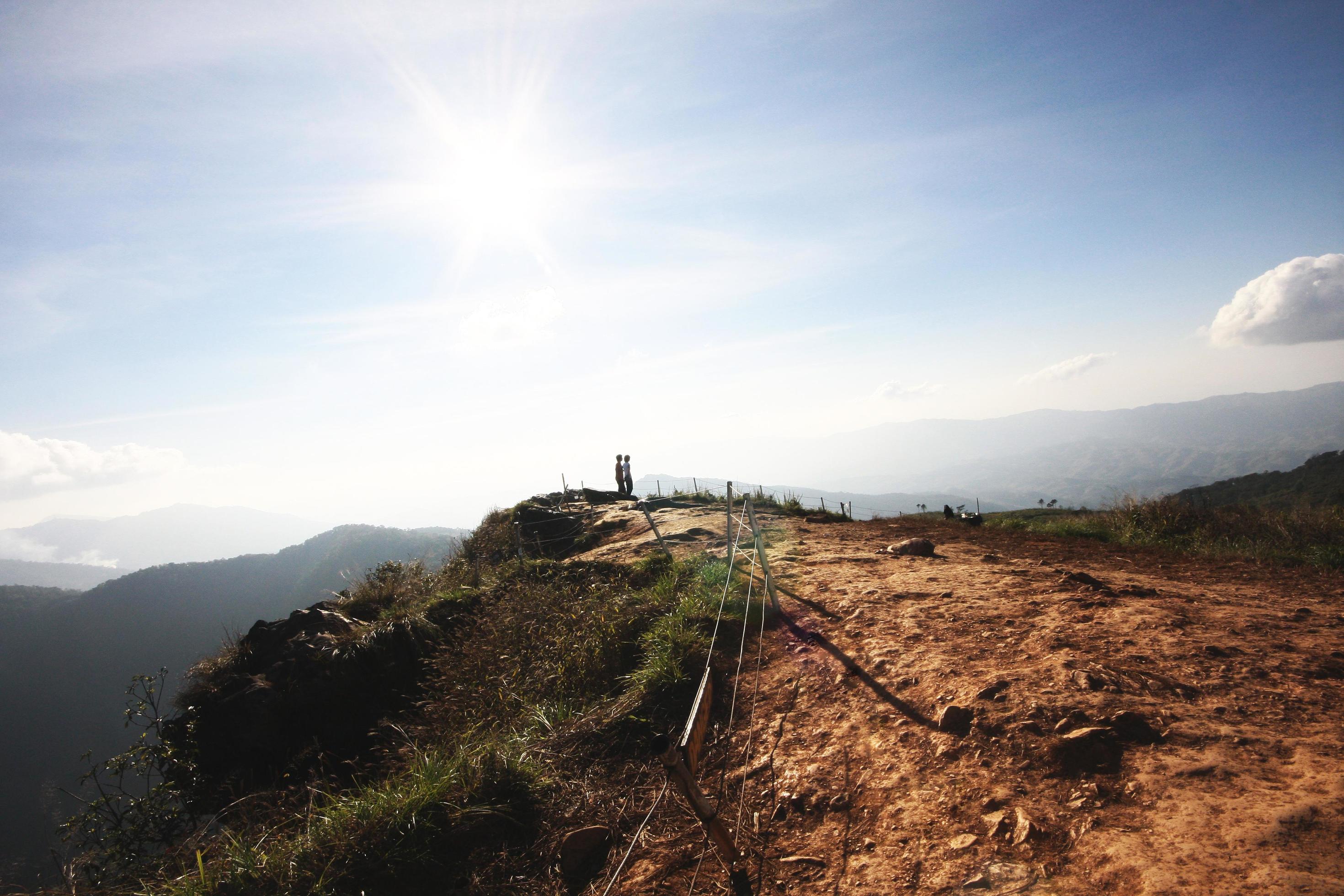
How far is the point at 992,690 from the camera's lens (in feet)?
14.7

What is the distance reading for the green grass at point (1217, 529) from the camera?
29.4 ft

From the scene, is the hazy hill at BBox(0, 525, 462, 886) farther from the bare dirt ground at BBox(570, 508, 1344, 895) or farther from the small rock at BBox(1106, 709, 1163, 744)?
the small rock at BBox(1106, 709, 1163, 744)

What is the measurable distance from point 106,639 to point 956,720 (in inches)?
5009

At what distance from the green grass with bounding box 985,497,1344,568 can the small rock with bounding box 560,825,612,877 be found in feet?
34.1

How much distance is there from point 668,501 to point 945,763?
56.2ft

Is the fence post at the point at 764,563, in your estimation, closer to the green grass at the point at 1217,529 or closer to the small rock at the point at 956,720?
the small rock at the point at 956,720

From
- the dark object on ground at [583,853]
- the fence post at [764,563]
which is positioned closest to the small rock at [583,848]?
the dark object on ground at [583,853]

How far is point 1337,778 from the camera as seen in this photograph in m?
2.99

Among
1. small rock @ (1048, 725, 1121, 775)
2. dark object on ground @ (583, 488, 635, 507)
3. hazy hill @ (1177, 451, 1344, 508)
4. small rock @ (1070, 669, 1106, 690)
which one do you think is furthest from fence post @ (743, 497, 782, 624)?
hazy hill @ (1177, 451, 1344, 508)

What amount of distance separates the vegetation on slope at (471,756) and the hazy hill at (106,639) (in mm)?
43128

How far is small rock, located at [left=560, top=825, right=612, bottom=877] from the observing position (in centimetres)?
382

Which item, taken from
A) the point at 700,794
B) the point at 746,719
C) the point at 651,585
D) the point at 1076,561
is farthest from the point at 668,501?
the point at 700,794

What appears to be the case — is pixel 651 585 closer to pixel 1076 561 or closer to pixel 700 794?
pixel 1076 561

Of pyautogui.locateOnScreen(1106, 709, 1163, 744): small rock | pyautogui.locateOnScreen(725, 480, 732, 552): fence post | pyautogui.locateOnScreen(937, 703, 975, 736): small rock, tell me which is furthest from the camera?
pyautogui.locateOnScreen(725, 480, 732, 552): fence post
